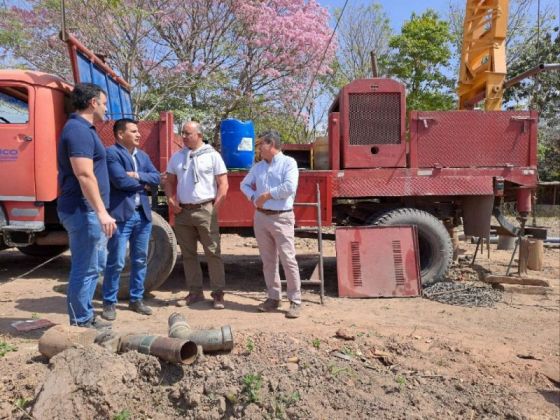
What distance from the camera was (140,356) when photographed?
2824 millimetres

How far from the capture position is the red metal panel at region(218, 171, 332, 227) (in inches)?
202

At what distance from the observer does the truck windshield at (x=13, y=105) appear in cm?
479

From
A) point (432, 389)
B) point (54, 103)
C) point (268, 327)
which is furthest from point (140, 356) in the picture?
point (54, 103)

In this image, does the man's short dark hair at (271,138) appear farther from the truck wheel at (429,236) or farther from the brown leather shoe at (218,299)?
the truck wheel at (429,236)

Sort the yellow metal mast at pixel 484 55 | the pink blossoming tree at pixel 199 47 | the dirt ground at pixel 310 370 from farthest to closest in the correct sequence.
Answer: the pink blossoming tree at pixel 199 47
the yellow metal mast at pixel 484 55
the dirt ground at pixel 310 370

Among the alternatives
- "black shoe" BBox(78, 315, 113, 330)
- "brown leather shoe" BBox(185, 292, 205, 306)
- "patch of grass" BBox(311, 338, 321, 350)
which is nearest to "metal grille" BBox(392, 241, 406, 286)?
"patch of grass" BBox(311, 338, 321, 350)

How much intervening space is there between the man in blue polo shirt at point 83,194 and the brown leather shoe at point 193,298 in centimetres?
131

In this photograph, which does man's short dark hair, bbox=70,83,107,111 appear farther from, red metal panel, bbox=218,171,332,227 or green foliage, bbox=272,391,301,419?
green foliage, bbox=272,391,301,419

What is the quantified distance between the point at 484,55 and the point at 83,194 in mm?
5786

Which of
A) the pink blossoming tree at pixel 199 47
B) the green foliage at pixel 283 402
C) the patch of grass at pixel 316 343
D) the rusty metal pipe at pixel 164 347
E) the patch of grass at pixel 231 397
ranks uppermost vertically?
the pink blossoming tree at pixel 199 47

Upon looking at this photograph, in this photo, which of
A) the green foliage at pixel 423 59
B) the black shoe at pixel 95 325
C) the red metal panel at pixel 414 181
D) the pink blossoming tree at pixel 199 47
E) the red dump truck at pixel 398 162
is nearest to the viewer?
the black shoe at pixel 95 325

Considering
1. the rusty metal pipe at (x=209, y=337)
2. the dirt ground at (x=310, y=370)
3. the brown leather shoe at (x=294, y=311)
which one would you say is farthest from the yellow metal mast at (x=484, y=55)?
the rusty metal pipe at (x=209, y=337)

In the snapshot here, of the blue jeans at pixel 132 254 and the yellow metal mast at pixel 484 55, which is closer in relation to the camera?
the blue jeans at pixel 132 254

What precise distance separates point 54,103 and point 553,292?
5.92m
